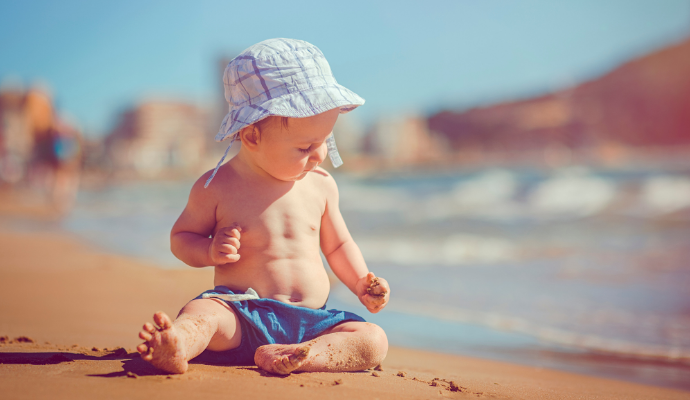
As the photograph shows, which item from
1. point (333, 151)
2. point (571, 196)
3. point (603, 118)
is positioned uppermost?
point (603, 118)

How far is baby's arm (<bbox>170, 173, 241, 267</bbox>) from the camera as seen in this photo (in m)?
1.55

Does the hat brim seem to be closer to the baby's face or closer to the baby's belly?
the baby's face

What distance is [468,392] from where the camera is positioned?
5.00 ft

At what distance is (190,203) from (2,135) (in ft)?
146

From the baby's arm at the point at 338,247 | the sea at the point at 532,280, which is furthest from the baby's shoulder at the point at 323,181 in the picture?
the sea at the point at 532,280

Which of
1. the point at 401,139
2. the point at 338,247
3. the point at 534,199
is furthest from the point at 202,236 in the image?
the point at 401,139

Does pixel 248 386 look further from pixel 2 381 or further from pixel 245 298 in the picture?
pixel 2 381

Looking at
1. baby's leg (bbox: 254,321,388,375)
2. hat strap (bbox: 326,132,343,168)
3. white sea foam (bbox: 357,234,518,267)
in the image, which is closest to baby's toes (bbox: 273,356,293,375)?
baby's leg (bbox: 254,321,388,375)

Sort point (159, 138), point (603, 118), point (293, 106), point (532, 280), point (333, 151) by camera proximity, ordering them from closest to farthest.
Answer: point (293, 106) → point (333, 151) → point (532, 280) → point (603, 118) → point (159, 138)

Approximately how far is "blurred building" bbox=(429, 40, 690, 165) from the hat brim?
200 feet

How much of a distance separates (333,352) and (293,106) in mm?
705

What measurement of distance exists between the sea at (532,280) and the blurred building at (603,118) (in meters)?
53.3

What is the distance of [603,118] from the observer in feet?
211

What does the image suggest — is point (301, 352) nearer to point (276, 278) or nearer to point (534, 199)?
point (276, 278)
